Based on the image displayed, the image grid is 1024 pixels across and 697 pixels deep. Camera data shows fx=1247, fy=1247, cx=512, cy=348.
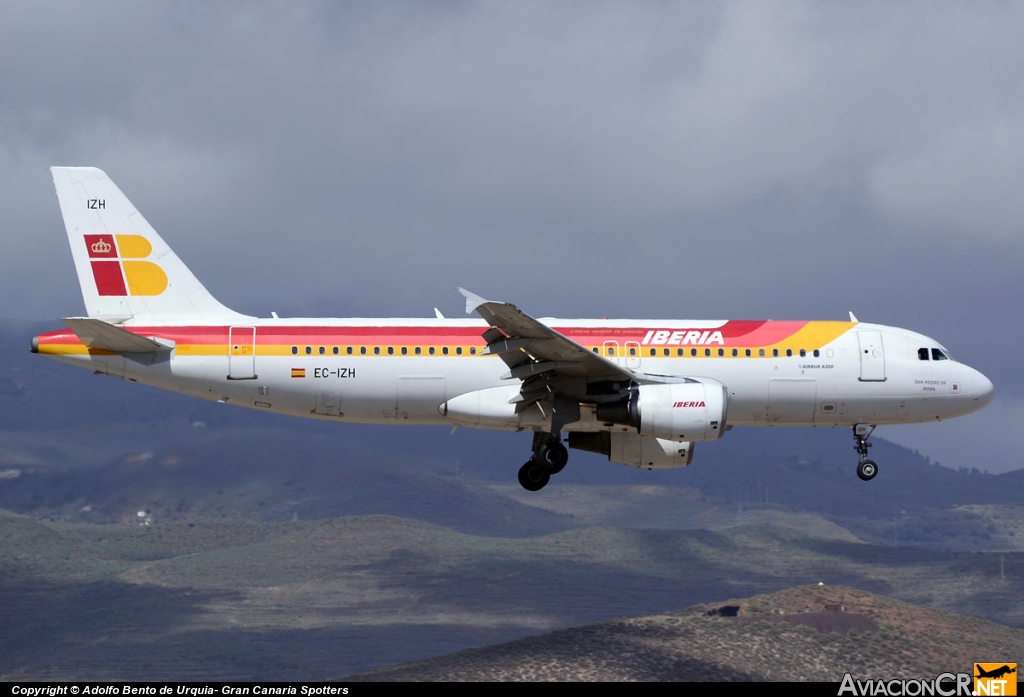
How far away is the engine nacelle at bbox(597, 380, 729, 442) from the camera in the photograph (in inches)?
1599

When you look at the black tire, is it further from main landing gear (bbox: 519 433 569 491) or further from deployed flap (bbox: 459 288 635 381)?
deployed flap (bbox: 459 288 635 381)

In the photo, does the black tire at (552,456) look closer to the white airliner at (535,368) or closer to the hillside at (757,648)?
the white airliner at (535,368)

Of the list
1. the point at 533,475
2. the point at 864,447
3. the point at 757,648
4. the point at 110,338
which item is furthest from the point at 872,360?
the point at 757,648

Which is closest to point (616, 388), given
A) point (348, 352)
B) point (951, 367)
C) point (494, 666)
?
point (348, 352)

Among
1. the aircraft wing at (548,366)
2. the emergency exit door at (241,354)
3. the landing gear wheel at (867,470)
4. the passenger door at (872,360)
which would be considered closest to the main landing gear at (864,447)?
the landing gear wheel at (867,470)

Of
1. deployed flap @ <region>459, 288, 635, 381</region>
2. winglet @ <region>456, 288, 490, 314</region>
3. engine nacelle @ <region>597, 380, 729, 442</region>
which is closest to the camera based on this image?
winglet @ <region>456, 288, 490, 314</region>

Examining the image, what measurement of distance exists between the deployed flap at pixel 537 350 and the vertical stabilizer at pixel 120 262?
10.6 meters

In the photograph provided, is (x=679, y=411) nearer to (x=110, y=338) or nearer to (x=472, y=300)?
(x=472, y=300)

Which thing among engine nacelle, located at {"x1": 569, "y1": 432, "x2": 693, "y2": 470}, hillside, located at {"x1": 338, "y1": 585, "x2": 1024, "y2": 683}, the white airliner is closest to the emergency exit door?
the white airliner

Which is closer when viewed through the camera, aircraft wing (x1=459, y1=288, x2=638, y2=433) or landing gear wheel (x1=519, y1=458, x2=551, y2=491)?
aircraft wing (x1=459, y1=288, x2=638, y2=433)

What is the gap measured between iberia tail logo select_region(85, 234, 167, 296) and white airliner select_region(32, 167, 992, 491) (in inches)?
2.2

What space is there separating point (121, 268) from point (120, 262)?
26 centimetres

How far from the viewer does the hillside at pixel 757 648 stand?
5960 inches

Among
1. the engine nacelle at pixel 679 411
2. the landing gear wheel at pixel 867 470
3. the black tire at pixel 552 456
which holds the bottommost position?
the landing gear wheel at pixel 867 470
